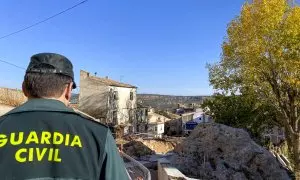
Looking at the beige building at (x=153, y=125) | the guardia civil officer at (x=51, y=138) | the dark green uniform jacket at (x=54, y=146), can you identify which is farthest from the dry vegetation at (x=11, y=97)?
the beige building at (x=153, y=125)

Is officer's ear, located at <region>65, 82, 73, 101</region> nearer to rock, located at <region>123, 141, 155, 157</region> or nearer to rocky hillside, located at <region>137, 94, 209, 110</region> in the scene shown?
rock, located at <region>123, 141, 155, 157</region>

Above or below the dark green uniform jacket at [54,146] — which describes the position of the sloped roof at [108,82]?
above

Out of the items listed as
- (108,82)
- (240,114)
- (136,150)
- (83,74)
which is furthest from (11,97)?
(108,82)

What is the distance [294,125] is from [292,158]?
2.07m

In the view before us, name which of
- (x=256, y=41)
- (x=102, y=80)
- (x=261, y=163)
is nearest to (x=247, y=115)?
(x=256, y=41)

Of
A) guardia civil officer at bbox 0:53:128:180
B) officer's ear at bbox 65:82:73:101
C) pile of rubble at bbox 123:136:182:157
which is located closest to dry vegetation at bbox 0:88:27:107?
pile of rubble at bbox 123:136:182:157

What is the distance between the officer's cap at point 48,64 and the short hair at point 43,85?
1.0 inches

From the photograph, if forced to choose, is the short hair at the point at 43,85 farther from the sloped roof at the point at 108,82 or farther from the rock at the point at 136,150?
the sloped roof at the point at 108,82

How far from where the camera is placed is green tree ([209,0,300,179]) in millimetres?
21875

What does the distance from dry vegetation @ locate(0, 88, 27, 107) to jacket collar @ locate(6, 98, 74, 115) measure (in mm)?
22693

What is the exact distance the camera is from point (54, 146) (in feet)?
6.75

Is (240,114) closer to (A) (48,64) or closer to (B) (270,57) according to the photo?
(B) (270,57)

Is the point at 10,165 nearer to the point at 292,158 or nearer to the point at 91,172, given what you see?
the point at 91,172

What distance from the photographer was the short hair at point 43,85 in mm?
2297
